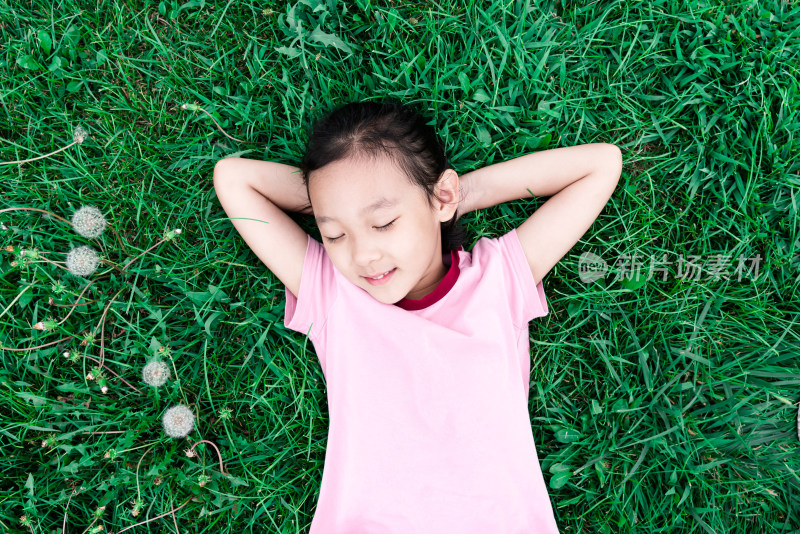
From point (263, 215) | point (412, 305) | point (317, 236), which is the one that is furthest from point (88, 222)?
point (412, 305)

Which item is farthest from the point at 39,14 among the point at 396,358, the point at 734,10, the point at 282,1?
the point at 734,10

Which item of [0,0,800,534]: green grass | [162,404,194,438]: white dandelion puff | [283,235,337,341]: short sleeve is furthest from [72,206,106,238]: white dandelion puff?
[283,235,337,341]: short sleeve

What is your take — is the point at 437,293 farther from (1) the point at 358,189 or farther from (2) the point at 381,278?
(1) the point at 358,189

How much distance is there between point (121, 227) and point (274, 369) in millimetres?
948

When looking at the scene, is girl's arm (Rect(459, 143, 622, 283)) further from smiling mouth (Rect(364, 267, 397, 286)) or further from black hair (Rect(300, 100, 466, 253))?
smiling mouth (Rect(364, 267, 397, 286))

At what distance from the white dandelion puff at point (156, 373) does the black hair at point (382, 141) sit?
1080mm

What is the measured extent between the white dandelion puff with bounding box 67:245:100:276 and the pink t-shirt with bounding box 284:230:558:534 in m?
1.01

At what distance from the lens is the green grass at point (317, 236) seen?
7.36 ft

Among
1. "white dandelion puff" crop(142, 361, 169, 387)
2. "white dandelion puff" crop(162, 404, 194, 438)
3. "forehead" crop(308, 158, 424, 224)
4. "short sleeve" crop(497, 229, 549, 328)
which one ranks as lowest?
"white dandelion puff" crop(162, 404, 194, 438)

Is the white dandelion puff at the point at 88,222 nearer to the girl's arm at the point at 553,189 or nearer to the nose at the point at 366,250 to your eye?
the nose at the point at 366,250

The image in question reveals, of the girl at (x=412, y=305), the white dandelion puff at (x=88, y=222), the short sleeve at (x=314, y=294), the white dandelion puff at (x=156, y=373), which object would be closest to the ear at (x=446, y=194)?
the girl at (x=412, y=305)

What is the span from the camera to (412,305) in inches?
79.7

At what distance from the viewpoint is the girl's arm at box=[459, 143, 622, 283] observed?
80.2 inches

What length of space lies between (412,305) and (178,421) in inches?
46.0
